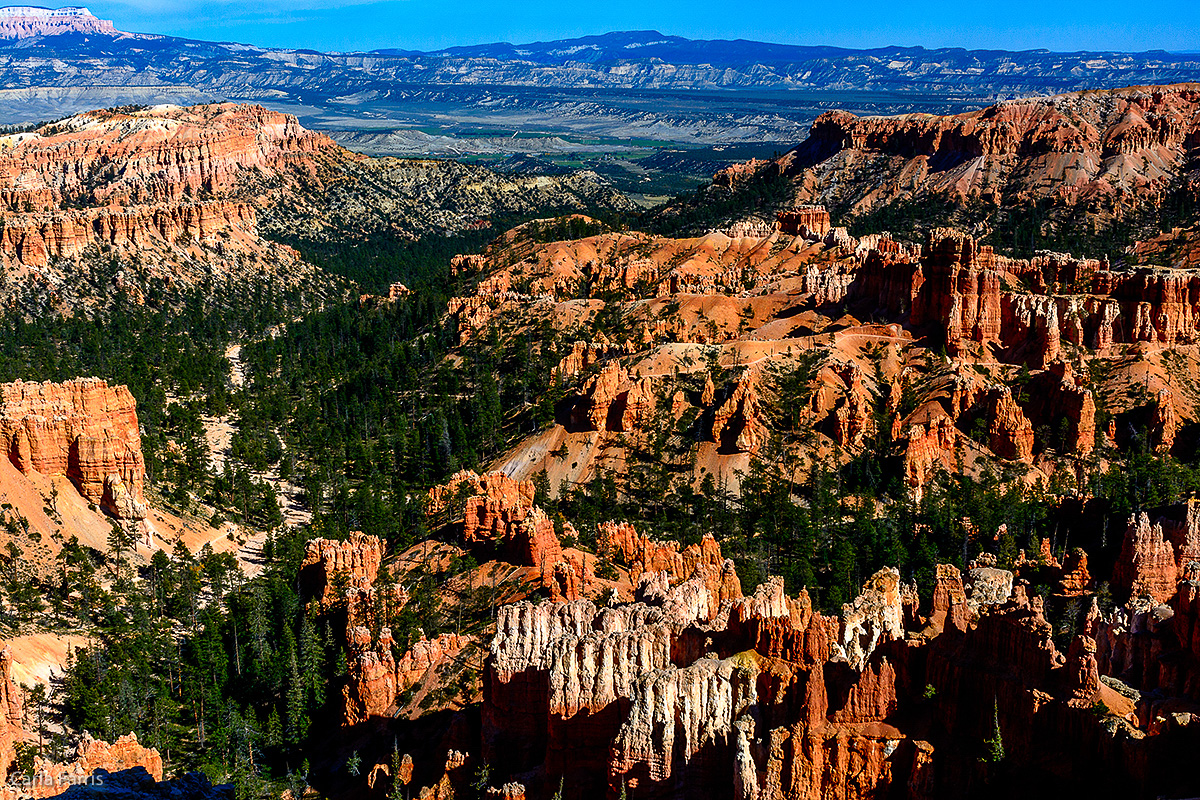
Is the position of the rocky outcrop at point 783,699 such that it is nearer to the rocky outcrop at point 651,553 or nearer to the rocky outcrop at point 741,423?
the rocky outcrop at point 651,553

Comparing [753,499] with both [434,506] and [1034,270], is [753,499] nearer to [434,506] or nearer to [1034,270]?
[434,506]

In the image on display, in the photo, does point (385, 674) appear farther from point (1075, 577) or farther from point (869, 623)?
point (1075, 577)

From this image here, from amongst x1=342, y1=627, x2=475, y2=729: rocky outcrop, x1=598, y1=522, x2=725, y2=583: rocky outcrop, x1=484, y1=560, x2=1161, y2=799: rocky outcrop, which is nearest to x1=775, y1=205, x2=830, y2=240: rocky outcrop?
x1=598, y1=522, x2=725, y2=583: rocky outcrop

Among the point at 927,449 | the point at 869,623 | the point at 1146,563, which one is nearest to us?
the point at 869,623

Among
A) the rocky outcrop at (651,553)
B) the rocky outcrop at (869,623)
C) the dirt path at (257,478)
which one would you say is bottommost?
the dirt path at (257,478)

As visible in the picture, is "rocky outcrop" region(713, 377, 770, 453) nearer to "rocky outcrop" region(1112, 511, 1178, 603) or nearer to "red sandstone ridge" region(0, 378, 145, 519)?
"rocky outcrop" region(1112, 511, 1178, 603)

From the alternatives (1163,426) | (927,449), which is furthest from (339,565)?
(1163,426)

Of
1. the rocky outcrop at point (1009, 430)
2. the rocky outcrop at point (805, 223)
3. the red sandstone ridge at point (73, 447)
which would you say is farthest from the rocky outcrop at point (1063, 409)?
the rocky outcrop at point (805, 223)

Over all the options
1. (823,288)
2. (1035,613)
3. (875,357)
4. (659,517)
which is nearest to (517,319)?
(823,288)
